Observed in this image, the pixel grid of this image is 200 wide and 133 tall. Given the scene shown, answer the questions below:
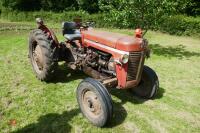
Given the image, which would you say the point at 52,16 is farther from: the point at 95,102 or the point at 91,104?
the point at 95,102

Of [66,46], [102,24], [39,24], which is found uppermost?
[39,24]

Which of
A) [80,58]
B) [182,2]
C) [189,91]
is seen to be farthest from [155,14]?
[80,58]

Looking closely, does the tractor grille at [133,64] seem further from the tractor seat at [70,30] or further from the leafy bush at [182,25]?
the leafy bush at [182,25]

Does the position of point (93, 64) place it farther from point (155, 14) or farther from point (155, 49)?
point (155, 49)

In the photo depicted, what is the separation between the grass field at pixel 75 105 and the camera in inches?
211

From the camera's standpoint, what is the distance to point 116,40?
5617 millimetres

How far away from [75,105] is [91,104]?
31.9 inches

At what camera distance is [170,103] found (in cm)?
649

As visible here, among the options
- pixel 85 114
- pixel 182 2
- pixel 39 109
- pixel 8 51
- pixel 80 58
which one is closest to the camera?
pixel 85 114

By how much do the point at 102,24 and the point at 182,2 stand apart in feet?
39.3

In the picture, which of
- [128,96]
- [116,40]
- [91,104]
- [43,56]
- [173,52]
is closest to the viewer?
[91,104]

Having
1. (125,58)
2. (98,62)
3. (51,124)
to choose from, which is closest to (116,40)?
(125,58)

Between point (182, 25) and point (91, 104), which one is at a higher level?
point (91, 104)

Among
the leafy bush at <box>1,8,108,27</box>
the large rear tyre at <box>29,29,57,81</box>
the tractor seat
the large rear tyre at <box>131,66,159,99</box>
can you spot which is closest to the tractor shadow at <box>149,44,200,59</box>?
the tractor seat
